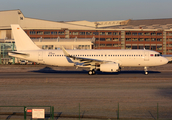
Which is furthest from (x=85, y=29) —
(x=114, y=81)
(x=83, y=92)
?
(x=83, y=92)

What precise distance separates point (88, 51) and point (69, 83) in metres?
11.9

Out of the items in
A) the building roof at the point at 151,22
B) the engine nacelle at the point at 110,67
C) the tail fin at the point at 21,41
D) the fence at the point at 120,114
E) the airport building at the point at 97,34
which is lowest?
the fence at the point at 120,114

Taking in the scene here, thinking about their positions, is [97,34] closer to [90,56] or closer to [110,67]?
[90,56]

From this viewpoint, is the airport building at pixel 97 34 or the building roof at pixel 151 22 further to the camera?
the building roof at pixel 151 22

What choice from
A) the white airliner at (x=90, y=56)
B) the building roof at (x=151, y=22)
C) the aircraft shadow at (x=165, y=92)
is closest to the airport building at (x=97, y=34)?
the building roof at (x=151, y=22)

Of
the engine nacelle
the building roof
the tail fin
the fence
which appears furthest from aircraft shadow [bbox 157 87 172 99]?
the building roof

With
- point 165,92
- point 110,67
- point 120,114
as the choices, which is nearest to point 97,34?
point 110,67

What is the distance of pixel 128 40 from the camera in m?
112

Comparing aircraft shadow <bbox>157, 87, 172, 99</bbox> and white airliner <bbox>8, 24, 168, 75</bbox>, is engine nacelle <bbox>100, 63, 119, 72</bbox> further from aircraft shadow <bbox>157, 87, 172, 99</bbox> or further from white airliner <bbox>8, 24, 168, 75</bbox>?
aircraft shadow <bbox>157, 87, 172, 99</bbox>

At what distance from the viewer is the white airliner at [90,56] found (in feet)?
126

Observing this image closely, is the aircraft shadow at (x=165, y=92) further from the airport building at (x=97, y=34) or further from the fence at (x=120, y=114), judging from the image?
the airport building at (x=97, y=34)

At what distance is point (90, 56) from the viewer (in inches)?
1558

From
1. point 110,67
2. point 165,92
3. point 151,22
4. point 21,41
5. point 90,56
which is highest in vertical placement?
point 151,22

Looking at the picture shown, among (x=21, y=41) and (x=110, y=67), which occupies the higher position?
(x=21, y=41)
